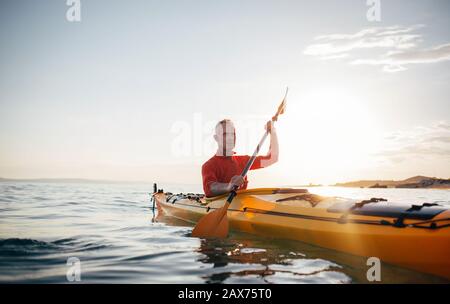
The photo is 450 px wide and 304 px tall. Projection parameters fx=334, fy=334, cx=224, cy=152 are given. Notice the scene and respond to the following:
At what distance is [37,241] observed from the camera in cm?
607

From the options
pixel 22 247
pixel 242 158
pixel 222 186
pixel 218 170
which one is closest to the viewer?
pixel 22 247

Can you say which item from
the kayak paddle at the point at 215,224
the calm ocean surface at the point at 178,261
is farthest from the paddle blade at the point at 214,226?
the calm ocean surface at the point at 178,261

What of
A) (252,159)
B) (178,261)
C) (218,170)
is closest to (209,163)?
(218,170)

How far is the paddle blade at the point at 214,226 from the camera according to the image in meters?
6.05

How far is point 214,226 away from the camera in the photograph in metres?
6.14

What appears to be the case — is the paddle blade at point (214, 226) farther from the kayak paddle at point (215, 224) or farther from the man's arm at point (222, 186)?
the man's arm at point (222, 186)

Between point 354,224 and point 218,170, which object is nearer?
point 354,224

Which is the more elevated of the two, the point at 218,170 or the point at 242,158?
the point at 242,158

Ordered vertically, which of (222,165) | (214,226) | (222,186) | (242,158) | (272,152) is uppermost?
(272,152)

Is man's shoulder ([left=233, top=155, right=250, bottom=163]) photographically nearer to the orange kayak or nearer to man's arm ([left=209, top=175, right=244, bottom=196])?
man's arm ([left=209, top=175, right=244, bottom=196])

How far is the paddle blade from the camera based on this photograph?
238 inches

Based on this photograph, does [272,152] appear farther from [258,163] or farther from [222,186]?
[222,186]
